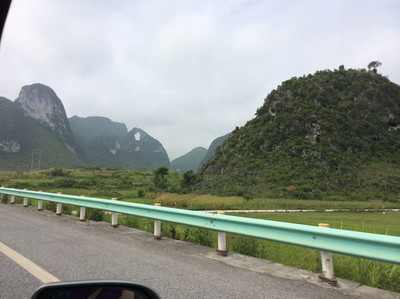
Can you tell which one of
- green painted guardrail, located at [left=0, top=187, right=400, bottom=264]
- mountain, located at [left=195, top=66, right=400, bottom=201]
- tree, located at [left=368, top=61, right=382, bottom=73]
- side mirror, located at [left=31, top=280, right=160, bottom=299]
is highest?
tree, located at [left=368, top=61, right=382, bottom=73]

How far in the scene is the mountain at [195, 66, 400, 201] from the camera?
186 feet

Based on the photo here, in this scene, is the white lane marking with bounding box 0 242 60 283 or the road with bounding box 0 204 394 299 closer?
the road with bounding box 0 204 394 299

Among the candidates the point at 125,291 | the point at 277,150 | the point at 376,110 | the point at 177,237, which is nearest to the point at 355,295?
the point at 125,291

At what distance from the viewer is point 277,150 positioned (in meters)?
70.4

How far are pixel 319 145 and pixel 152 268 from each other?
225ft

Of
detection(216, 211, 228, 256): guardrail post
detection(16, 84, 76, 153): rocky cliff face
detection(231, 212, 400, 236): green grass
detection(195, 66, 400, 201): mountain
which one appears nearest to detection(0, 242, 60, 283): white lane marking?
detection(216, 211, 228, 256): guardrail post

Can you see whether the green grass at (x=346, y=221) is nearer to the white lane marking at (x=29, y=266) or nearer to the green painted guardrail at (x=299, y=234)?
the green painted guardrail at (x=299, y=234)

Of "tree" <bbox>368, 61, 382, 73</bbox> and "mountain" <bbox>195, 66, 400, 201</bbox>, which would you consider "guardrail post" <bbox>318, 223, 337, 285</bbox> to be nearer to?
"mountain" <bbox>195, 66, 400, 201</bbox>

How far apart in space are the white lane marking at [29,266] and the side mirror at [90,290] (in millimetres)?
3074

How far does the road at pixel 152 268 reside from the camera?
12.3 feet

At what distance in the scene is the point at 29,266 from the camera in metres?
4.72

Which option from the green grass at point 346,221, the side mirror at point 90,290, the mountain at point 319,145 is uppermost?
the mountain at point 319,145

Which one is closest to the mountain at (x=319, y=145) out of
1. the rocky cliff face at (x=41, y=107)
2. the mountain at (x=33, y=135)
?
the mountain at (x=33, y=135)

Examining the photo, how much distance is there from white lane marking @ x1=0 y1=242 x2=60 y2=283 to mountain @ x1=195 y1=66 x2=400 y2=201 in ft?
149
